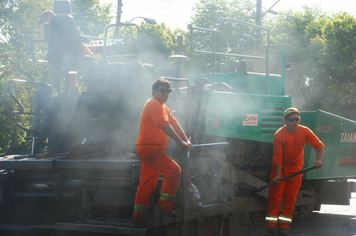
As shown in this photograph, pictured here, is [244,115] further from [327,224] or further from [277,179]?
[327,224]

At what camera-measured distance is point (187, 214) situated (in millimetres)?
6492

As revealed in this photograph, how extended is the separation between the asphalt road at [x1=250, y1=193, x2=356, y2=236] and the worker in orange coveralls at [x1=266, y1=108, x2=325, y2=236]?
2.35 feet

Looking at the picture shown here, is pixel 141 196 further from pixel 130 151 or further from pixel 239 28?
pixel 239 28

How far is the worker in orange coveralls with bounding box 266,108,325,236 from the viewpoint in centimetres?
796

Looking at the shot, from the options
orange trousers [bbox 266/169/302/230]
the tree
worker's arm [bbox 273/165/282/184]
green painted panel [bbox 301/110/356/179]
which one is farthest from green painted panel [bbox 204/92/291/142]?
the tree

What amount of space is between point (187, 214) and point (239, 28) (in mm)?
25044

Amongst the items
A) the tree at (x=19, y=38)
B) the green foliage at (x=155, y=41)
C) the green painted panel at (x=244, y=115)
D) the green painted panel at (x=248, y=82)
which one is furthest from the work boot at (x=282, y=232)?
the green foliage at (x=155, y=41)

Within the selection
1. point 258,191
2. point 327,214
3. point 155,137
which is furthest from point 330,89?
point 155,137

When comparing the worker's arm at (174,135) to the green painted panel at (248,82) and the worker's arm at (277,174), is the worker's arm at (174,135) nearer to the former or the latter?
the worker's arm at (277,174)

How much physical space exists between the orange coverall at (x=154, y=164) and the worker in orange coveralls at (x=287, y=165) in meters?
2.13

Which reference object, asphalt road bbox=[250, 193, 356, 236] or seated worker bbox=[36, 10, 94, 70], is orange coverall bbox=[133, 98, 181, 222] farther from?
asphalt road bbox=[250, 193, 356, 236]

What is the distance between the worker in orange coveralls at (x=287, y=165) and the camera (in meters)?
7.96

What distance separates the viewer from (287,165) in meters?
8.14

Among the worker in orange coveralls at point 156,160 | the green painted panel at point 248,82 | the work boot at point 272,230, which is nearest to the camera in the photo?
the worker in orange coveralls at point 156,160
